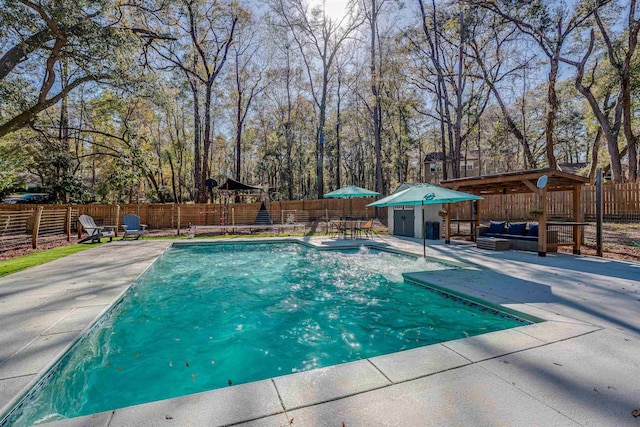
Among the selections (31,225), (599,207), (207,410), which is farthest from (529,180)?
(31,225)

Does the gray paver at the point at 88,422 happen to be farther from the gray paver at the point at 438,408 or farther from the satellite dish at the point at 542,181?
the satellite dish at the point at 542,181

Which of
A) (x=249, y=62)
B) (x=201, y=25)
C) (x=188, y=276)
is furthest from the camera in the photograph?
(x=249, y=62)

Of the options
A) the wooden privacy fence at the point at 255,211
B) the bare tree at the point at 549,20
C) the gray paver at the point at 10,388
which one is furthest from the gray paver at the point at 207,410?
the bare tree at the point at 549,20

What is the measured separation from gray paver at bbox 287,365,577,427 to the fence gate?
32.3 ft

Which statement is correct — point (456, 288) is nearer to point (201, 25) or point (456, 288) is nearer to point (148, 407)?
point (148, 407)

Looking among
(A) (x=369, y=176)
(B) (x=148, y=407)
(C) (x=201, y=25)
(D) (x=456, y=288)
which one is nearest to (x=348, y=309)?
(D) (x=456, y=288)

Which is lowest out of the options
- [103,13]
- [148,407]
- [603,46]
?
[148,407]

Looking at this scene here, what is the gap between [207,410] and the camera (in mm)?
1700

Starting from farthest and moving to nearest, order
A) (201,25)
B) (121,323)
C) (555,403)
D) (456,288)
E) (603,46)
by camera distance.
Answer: (201,25) → (603,46) → (456,288) → (121,323) → (555,403)

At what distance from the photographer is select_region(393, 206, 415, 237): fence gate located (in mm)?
11499

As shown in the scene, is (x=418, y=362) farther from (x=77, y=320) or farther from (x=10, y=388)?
(x=77, y=320)

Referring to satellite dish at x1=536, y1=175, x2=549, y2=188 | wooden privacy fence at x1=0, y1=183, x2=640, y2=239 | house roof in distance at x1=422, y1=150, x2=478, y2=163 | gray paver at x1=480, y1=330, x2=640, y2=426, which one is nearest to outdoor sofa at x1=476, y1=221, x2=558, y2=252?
satellite dish at x1=536, y1=175, x2=549, y2=188

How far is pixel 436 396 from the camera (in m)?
1.82

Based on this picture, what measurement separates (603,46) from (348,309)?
19148mm
